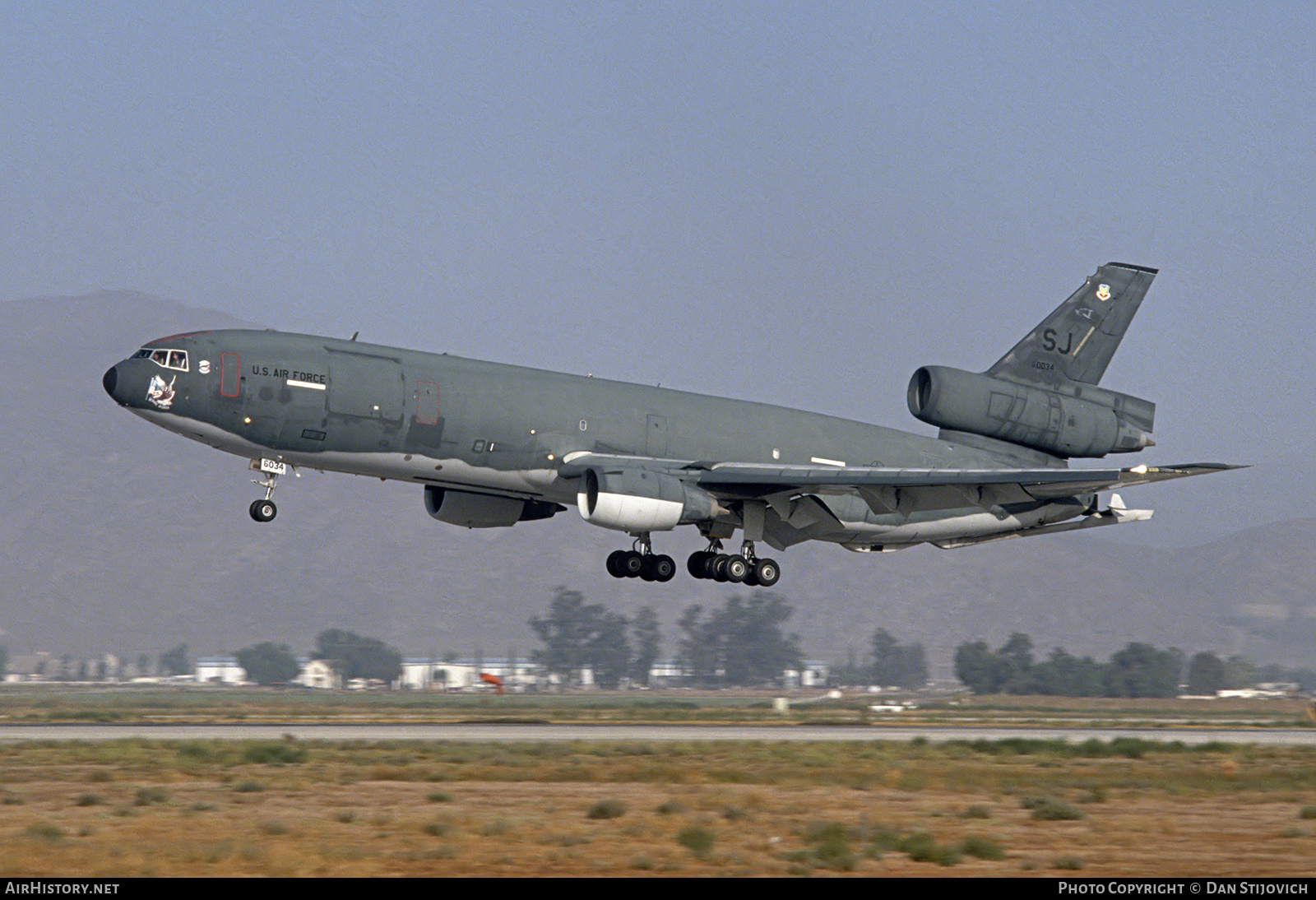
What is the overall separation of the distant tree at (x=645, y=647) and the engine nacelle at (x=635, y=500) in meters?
82.4

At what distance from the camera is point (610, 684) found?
398 feet

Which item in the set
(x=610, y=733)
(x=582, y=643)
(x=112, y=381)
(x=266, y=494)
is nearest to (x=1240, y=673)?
(x=610, y=733)

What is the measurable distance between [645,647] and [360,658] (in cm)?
2590

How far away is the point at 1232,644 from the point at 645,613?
67483mm

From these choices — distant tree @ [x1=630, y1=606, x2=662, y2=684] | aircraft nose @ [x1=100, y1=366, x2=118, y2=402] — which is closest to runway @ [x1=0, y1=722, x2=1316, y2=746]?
aircraft nose @ [x1=100, y1=366, x2=118, y2=402]

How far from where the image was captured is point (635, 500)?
129 ft

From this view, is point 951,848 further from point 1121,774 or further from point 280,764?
point 280,764

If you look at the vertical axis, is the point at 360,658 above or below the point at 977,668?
above

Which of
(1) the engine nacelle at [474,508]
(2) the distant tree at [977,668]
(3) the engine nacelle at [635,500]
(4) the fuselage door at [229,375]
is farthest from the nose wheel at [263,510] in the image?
(2) the distant tree at [977,668]

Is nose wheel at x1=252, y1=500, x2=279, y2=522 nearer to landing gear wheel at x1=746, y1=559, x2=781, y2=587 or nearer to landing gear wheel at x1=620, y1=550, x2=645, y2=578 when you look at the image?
landing gear wheel at x1=620, y1=550, x2=645, y2=578

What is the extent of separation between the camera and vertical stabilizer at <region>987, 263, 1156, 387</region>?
48969 millimetres

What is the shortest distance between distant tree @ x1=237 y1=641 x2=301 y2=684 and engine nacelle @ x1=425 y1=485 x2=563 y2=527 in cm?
8304

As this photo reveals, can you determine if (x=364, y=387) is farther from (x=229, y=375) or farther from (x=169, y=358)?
(x=169, y=358)

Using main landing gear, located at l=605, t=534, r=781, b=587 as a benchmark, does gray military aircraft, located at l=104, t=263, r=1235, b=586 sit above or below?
above
